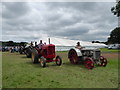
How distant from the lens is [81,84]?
4238mm

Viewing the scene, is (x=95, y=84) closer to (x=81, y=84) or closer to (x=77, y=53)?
(x=81, y=84)

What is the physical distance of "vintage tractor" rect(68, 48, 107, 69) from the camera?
7.36m

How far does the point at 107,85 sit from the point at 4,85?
3511 mm

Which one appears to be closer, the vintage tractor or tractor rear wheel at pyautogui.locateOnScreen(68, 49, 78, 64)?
the vintage tractor

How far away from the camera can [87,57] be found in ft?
25.0

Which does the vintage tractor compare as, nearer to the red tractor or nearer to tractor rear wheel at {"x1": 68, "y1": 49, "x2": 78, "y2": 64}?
tractor rear wheel at {"x1": 68, "y1": 49, "x2": 78, "y2": 64}

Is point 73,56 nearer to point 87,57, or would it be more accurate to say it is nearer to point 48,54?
point 87,57

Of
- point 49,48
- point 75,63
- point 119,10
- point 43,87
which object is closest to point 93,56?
point 75,63

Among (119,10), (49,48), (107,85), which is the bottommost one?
(107,85)

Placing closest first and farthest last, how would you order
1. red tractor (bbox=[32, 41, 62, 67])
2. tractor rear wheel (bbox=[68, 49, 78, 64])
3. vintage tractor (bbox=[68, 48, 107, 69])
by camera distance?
vintage tractor (bbox=[68, 48, 107, 69]) < red tractor (bbox=[32, 41, 62, 67]) < tractor rear wheel (bbox=[68, 49, 78, 64])

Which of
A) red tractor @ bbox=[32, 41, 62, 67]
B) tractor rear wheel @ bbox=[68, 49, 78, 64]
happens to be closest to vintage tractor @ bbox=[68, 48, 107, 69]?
tractor rear wheel @ bbox=[68, 49, 78, 64]

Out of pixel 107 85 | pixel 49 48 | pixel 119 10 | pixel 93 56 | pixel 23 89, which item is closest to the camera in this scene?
pixel 23 89

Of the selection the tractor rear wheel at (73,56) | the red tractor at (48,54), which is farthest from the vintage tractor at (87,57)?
the red tractor at (48,54)

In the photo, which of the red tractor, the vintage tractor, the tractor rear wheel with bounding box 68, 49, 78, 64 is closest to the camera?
the vintage tractor
